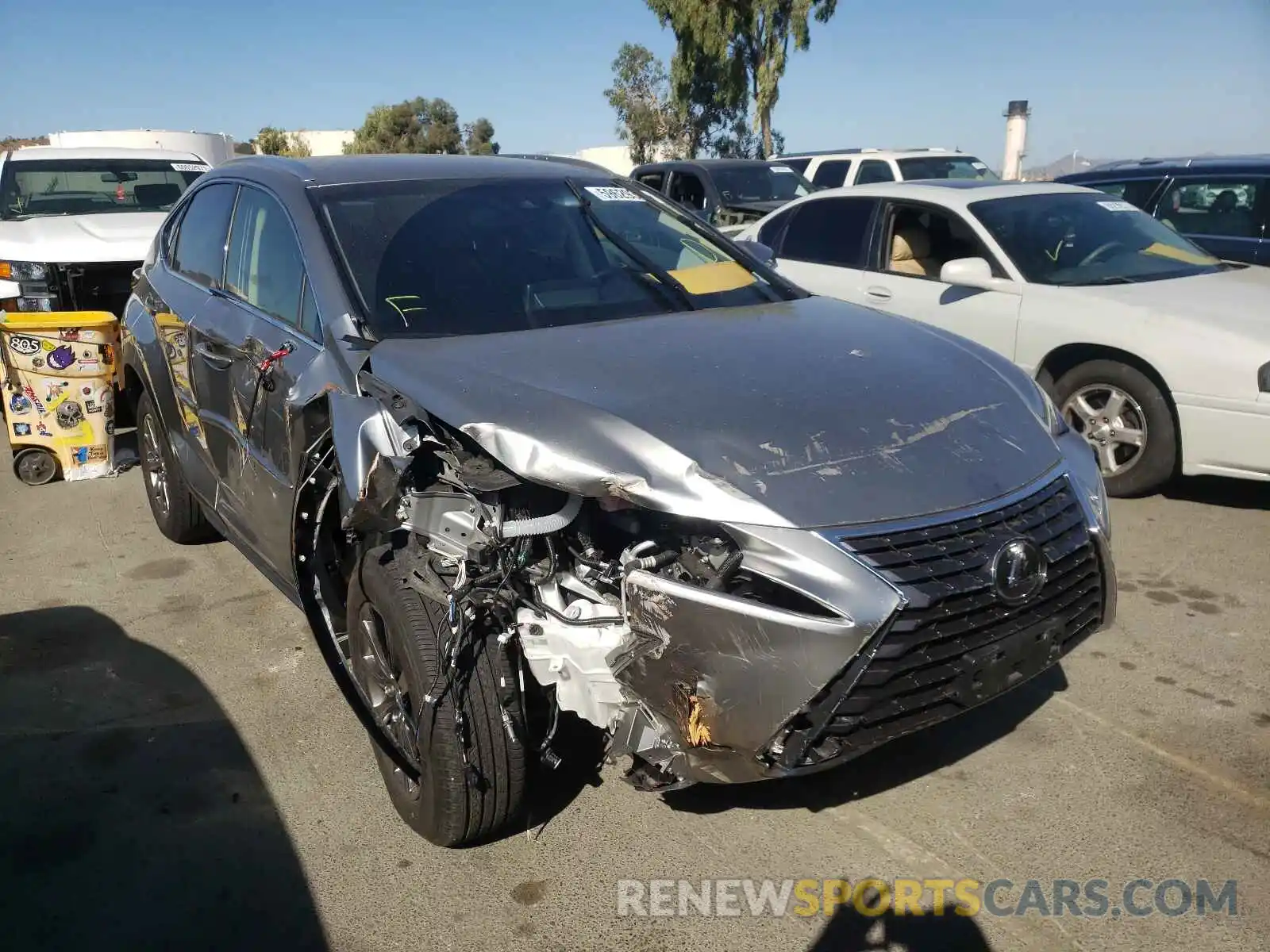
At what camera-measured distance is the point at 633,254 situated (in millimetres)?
3867

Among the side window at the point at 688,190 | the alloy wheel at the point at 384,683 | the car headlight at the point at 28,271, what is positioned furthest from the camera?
the side window at the point at 688,190

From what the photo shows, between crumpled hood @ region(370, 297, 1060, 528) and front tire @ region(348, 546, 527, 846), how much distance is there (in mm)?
500

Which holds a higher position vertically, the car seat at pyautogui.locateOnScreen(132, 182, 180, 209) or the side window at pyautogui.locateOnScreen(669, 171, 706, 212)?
the car seat at pyautogui.locateOnScreen(132, 182, 180, 209)

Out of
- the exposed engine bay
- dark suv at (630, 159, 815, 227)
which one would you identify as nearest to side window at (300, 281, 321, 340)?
the exposed engine bay

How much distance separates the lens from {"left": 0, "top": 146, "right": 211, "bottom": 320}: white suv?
24.4 ft

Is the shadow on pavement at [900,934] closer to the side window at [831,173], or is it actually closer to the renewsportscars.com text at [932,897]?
the renewsportscars.com text at [932,897]

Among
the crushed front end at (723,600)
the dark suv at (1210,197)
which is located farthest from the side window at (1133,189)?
the crushed front end at (723,600)

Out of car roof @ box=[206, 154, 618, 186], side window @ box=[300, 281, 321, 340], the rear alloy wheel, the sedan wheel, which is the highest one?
car roof @ box=[206, 154, 618, 186]

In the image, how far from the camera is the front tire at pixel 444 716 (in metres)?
2.65

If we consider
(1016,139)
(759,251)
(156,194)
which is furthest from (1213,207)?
(1016,139)

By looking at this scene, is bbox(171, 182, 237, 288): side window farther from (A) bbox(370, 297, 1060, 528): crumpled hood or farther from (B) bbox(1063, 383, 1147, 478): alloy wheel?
(B) bbox(1063, 383, 1147, 478): alloy wheel

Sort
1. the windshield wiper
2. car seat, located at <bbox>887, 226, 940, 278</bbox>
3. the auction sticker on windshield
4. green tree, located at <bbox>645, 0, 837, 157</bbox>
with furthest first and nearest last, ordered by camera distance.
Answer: green tree, located at <bbox>645, 0, 837, 157</bbox>
car seat, located at <bbox>887, 226, 940, 278</bbox>
the auction sticker on windshield
the windshield wiper

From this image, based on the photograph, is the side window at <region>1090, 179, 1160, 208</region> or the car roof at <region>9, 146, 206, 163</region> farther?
the car roof at <region>9, 146, 206, 163</region>

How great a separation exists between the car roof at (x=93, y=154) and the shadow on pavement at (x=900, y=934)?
29.8 feet
